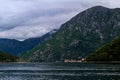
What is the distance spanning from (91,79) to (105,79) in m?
5.77

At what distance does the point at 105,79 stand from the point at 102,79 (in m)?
1.23

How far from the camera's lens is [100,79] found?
12988cm

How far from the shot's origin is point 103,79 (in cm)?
13025

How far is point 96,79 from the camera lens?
5123 inches

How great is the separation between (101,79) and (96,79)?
209 cm

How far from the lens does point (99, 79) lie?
130 m

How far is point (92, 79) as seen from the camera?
429 ft

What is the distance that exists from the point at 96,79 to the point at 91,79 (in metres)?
2.13

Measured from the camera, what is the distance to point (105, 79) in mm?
130125

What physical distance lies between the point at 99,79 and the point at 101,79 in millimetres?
954

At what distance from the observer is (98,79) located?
427 ft

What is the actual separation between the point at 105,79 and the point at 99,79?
253 cm

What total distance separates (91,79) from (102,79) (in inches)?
179

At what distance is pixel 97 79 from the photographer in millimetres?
130000
